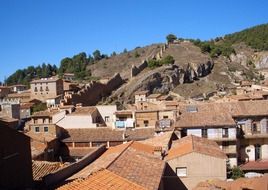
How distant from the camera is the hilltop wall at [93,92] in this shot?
7125cm

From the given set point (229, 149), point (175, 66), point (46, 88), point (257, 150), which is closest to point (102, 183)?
point (229, 149)

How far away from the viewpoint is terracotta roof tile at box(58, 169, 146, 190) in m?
13.9

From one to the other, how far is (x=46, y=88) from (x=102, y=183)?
84.8 m

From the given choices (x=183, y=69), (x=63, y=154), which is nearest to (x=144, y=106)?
(x=63, y=154)

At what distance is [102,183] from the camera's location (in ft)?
46.7

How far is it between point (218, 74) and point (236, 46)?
5256cm

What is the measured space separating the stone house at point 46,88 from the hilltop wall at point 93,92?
11982mm

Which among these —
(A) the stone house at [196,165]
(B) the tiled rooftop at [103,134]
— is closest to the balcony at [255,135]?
(B) the tiled rooftop at [103,134]

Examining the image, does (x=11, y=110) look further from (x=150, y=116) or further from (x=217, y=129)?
(x=217, y=129)

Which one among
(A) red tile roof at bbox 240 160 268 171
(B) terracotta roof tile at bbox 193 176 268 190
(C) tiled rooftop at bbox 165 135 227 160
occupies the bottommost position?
(A) red tile roof at bbox 240 160 268 171

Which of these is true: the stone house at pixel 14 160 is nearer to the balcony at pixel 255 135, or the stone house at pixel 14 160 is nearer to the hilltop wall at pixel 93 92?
the balcony at pixel 255 135

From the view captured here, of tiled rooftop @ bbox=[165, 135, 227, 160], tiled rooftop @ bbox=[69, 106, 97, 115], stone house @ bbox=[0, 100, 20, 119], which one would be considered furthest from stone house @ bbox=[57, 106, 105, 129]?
stone house @ bbox=[0, 100, 20, 119]

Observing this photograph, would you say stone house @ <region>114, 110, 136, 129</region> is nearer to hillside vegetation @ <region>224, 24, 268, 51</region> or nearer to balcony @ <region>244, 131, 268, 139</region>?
balcony @ <region>244, 131, 268, 139</region>

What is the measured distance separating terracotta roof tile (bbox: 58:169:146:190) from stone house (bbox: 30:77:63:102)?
267 ft
